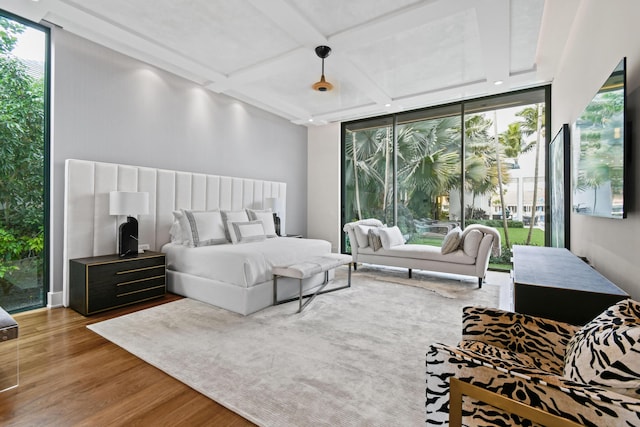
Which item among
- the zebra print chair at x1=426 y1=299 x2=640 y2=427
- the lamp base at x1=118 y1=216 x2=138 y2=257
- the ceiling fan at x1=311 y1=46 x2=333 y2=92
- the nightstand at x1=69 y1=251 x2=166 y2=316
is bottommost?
the nightstand at x1=69 y1=251 x2=166 y2=316

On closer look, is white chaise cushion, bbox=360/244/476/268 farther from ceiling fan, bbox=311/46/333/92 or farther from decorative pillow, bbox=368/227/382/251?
ceiling fan, bbox=311/46/333/92

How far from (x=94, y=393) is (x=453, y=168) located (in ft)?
18.2

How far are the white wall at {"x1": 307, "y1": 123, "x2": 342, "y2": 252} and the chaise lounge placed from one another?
134 cm

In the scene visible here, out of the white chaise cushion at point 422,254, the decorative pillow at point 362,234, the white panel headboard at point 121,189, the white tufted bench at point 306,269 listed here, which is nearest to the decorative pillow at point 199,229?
the white panel headboard at point 121,189

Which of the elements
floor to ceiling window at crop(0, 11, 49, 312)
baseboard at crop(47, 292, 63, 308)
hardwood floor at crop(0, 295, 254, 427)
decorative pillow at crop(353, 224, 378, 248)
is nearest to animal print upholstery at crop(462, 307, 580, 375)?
hardwood floor at crop(0, 295, 254, 427)

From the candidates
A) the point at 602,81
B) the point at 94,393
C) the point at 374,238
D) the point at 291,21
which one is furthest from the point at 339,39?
the point at 94,393

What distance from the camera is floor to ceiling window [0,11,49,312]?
3000 mm

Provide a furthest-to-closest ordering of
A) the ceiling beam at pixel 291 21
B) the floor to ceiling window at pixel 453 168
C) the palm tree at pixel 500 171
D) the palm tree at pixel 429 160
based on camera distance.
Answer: the palm tree at pixel 429 160 < the palm tree at pixel 500 171 < the floor to ceiling window at pixel 453 168 < the ceiling beam at pixel 291 21

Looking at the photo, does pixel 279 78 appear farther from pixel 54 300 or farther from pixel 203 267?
pixel 54 300

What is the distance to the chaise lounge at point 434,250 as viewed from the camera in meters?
4.07

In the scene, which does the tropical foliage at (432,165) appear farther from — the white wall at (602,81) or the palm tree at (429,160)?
the white wall at (602,81)

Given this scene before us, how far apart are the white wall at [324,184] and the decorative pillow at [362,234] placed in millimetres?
1437

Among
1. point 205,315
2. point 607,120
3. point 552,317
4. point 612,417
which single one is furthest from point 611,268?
point 205,315

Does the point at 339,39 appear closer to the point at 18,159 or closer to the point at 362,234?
the point at 362,234
